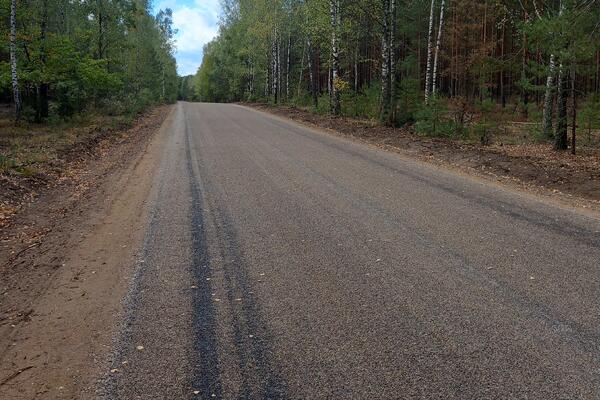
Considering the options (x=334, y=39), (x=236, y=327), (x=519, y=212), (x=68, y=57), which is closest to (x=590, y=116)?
(x=519, y=212)

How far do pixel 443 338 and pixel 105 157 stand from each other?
12.2m

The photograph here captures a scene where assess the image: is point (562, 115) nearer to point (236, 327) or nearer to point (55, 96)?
point (236, 327)

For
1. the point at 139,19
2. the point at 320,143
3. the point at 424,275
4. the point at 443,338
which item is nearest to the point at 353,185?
the point at 424,275

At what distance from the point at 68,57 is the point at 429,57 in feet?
52.8

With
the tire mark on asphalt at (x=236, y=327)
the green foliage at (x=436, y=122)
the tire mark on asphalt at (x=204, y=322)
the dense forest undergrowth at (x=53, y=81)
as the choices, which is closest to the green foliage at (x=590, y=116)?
the green foliage at (x=436, y=122)

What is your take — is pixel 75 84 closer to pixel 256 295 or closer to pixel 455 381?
pixel 256 295

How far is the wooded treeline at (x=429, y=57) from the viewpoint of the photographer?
43.5 ft

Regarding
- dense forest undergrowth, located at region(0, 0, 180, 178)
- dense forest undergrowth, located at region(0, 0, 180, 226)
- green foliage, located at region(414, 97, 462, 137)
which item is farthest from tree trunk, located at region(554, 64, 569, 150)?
dense forest undergrowth, located at region(0, 0, 180, 178)

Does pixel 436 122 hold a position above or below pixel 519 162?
above

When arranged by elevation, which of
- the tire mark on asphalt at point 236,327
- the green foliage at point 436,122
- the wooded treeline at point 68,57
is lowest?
the tire mark on asphalt at point 236,327

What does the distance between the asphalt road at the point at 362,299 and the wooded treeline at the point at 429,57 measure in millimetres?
6582

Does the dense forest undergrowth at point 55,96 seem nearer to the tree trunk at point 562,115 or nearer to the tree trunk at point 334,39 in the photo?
the tree trunk at point 334,39

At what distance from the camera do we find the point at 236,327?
3.83 meters

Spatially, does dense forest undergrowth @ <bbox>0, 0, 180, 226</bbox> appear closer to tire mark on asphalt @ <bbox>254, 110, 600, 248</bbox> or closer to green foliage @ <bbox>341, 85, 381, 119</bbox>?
tire mark on asphalt @ <bbox>254, 110, 600, 248</bbox>
